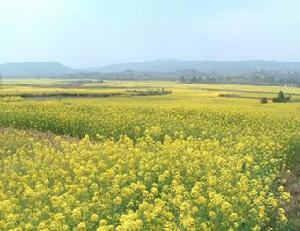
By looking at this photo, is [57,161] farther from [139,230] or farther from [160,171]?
[139,230]

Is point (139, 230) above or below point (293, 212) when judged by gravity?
above

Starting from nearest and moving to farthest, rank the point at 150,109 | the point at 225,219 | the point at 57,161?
the point at 225,219 → the point at 57,161 → the point at 150,109

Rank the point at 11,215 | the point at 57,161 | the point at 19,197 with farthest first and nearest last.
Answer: the point at 57,161 → the point at 19,197 → the point at 11,215

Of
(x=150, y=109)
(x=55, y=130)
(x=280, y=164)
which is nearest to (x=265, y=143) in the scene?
(x=280, y=164)

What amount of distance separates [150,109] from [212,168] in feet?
70.3

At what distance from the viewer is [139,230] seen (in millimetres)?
8102

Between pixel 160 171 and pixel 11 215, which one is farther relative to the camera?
pixel 160 171

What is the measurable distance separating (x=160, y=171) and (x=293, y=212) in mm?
3276

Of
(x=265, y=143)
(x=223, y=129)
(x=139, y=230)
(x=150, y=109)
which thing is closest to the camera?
(x=139, y=230)

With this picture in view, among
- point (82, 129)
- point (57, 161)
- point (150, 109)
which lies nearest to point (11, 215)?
point (57, 161)

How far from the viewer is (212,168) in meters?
13.7

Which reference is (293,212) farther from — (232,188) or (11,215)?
(11,215)

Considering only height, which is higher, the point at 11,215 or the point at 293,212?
the point at 11,215

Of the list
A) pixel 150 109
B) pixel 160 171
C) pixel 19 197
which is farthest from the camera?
pixel 150 109
